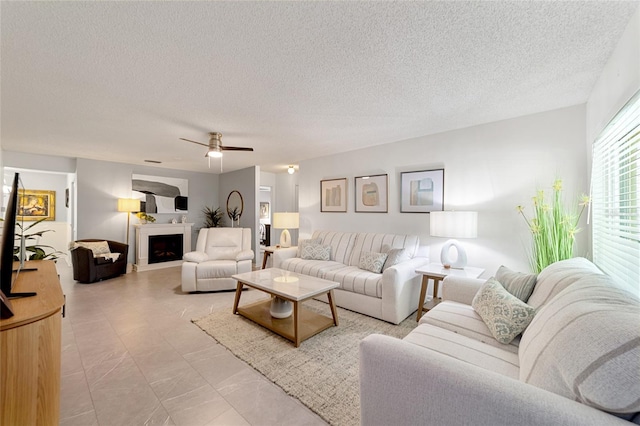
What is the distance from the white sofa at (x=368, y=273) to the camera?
279 centimetres

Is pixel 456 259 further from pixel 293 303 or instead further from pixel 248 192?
pixel 248 192

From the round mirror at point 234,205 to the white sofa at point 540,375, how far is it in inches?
223

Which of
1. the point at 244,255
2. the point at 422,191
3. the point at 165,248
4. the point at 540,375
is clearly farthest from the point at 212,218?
the point at 540,375

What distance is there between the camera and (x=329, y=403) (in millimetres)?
1625

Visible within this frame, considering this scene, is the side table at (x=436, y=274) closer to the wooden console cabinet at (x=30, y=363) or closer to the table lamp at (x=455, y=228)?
the table lamp at (x=455, y=228)

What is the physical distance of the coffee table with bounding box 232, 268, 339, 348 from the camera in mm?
2344

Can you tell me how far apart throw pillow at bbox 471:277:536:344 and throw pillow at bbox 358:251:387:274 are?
4.93 ft

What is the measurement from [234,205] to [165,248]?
1825mm

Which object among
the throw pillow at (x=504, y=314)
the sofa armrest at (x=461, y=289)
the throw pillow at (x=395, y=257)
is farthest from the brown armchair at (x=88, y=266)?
the throw pillow at (x=504, y=314)

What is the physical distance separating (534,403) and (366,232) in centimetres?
341

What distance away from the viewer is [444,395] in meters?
0.91

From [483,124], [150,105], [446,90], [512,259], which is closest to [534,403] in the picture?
[446,90]

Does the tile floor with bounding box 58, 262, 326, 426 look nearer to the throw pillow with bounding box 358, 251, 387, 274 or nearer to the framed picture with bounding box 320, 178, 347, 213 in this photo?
the throw pillow with bounding box 358, 251, 387, 274

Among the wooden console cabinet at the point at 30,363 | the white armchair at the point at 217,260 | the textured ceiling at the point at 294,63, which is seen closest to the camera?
the wooden console cabinet at the point at 30,363
